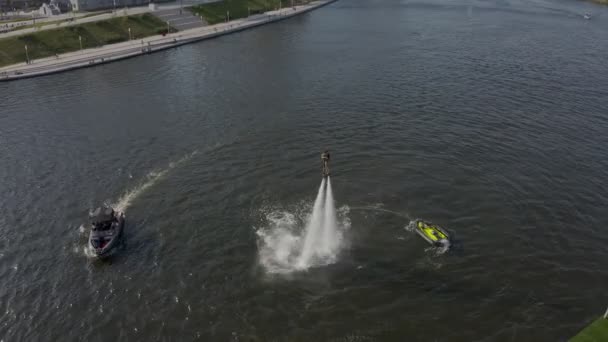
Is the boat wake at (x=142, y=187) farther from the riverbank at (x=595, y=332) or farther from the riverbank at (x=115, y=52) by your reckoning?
the riverbank at (x=115, y=52)

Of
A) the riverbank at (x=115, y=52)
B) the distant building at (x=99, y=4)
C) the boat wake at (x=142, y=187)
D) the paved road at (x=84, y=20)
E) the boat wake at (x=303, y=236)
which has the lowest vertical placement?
the boat wake at (x=303, y=236)

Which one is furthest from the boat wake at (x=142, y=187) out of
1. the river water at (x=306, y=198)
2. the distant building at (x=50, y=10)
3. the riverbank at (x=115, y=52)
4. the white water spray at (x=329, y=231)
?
the distant building at (x=50, y=10)

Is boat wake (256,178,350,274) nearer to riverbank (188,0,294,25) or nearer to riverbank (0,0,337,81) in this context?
riverbank (0,0,337,81)

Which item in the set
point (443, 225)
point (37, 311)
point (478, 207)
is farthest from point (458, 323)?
point (37, 311)

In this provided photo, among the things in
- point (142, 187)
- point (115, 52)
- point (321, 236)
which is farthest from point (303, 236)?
point (115, 52)

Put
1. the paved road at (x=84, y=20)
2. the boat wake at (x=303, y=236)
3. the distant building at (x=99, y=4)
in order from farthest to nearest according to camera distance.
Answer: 1. the distant building at (x=99, y=4)
2. the paved road at (x=84, y=20)
3. the boat wake at (x=303, y=236)

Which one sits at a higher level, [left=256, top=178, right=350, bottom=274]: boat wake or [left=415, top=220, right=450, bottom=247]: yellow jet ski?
[left=415, top=220, right=450, bottom=247]: yellow jet ski

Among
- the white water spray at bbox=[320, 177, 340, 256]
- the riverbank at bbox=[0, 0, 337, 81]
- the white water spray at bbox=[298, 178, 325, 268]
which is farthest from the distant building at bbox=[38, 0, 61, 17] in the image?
the white water spray at bbox=[320, 177, 340, 256]
